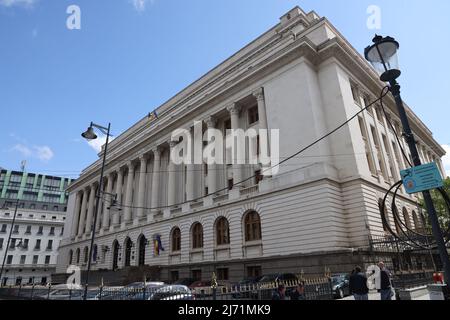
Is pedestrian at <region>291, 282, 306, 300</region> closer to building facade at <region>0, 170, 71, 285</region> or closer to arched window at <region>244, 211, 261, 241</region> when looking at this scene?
arched window at <region>244, 211, 261, 241</region>

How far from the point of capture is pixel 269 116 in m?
28.2

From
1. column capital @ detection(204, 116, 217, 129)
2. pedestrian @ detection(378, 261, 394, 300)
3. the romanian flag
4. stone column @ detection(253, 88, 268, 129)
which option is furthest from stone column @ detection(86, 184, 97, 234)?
pedestrian @ detection(378, 261, 394, 300)

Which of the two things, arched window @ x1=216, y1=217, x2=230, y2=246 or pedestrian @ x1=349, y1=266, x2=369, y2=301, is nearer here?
pedestrian @ x1=349, y1=266, x2=369, y2=301

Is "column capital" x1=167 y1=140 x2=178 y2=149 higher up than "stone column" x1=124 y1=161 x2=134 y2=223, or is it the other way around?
"column capital" x1=167 y1=140 x2=178 y2=149

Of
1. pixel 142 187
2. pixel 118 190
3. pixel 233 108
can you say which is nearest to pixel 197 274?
pixel 142 187

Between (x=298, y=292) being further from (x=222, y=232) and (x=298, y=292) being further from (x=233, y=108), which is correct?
(x=233, y=108)

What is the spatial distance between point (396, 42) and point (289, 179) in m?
18.4

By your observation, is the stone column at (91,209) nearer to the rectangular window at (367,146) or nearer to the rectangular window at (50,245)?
the rectangular window at (50,245)

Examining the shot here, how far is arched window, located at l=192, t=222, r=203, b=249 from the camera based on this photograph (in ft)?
98.8

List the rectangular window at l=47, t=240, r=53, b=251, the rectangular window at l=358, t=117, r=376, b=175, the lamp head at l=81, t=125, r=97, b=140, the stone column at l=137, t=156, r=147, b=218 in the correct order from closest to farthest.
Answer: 1. the lamp head at l=81, t=125, r=97, b=140
2. the rectangular window at l=358, t=117, r=376, b=175
3. the stone column at l=137, t=156, r=147, b=218
4. the rectangular window at l=47, t=240, r=53, b=251

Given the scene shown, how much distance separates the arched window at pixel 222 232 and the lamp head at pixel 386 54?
75.8ft

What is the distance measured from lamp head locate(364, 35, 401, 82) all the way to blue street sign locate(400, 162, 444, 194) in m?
2.03
